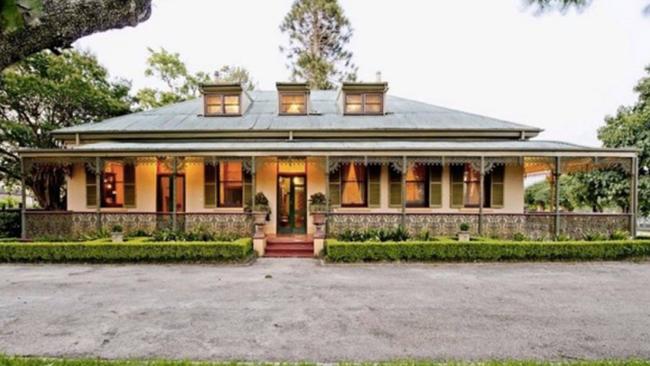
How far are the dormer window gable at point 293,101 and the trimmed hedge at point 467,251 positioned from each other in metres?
7.34

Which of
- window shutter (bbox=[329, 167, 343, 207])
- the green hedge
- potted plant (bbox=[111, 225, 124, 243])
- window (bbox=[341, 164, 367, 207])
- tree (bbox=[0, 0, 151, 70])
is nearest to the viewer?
tree (bbox=[0, 0, 151, 70])

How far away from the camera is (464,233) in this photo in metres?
10.2

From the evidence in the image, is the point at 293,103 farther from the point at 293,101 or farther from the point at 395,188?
the point at 395,188

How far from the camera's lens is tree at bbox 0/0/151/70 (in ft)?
6.91

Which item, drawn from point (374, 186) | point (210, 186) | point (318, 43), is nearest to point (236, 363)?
point (374, 186)

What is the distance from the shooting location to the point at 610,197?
569 inches

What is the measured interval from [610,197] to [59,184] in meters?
25.4

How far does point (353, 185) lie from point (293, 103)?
15.9 ft

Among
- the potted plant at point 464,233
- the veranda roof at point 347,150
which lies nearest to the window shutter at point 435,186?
the veranda roof at point 347,150

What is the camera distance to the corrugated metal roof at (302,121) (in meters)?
13.3

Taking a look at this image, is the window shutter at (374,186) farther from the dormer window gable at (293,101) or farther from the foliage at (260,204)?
the dormer window gable at (293,101)

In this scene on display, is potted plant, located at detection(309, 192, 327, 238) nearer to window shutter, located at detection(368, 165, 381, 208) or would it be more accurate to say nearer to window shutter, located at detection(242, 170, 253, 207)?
window shutter, located at detection(368, 165, 381, 208)

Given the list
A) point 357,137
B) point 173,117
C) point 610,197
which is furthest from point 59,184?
point 610,197

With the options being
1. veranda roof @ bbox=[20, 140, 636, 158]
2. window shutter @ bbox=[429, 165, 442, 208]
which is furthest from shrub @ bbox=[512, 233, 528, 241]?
window shutter @ bbox=[429, 165, 442, 208]
